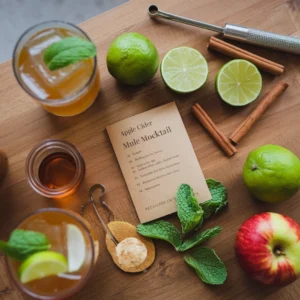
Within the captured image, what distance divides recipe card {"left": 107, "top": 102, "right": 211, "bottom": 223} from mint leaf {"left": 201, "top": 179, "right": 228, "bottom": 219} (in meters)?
0.01

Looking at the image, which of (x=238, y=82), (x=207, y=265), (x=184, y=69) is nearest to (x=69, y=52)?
(x=184, y=69)

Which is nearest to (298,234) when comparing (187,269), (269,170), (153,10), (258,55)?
(269,170)

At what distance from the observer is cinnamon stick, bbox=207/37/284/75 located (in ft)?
3.28

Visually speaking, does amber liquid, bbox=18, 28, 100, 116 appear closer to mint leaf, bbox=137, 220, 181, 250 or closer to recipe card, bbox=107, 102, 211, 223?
recipe card, bbox=107, 102, 211, 223

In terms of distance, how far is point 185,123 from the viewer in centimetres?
101

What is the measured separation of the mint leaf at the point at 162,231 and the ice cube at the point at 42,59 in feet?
1.21

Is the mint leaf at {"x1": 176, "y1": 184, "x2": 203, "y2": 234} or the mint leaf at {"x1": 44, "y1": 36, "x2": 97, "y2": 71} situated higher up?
the mint leaf at {"x1": 44, "y1": 36, "x2": 97, "y2": 71}

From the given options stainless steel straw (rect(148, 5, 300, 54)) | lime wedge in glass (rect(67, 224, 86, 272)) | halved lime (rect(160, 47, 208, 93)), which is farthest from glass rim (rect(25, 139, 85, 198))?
stainless steel straw (rect(148, 5, 300, 54))

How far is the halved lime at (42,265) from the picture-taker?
0.79 m

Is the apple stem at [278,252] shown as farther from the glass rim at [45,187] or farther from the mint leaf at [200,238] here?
the glass rim at [45,187]

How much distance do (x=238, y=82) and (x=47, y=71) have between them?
16.6 inches

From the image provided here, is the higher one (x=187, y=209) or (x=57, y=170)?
(x=57, y=170)

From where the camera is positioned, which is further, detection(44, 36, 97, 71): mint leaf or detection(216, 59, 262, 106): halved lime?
detection(216, 59, 262, 106): halved lime

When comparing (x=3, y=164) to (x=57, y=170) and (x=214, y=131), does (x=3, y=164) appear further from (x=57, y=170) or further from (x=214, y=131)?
(x=214, y=131)
